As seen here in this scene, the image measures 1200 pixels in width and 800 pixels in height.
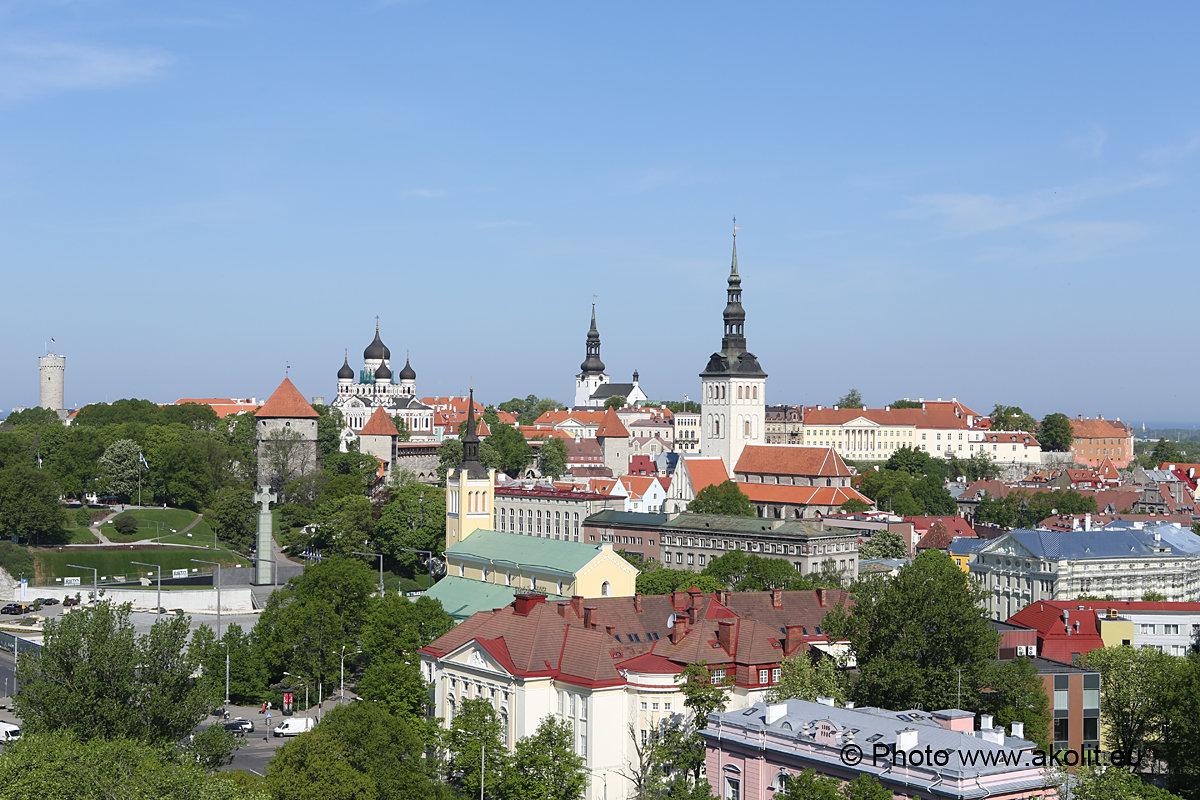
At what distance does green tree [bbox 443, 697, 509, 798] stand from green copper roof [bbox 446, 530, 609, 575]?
21.0 metres

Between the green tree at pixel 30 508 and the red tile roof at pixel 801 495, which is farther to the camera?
the red tile roof at pixel 801 495

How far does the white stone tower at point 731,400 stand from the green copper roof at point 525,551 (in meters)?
65.7

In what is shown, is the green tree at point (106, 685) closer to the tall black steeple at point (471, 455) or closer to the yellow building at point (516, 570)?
the yellow building at point (516, 570)

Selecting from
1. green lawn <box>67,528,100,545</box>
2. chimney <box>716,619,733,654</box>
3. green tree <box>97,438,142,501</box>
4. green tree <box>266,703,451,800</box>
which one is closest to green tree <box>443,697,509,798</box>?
green tree <box>266,703,451,800</box>

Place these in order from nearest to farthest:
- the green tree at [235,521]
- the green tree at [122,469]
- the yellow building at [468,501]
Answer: the yellow building at [468,501] → the green tree at [235,521] → the green tree at [122,469]

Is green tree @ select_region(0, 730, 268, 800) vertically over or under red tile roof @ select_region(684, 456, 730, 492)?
under

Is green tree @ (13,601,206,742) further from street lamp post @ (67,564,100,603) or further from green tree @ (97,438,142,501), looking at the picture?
green tree @ (97,438,142,501)

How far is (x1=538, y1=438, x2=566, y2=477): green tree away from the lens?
16773 centimetres

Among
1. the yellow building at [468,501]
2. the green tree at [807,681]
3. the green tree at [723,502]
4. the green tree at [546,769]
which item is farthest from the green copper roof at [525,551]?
the green tree at [723,502]

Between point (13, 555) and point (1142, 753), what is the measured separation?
81.1m

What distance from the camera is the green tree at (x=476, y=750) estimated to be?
52.2 m

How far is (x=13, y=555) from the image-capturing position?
108938 mm

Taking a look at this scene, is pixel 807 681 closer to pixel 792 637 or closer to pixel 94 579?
pixel 792 637

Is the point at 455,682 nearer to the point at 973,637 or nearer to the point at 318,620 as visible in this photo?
the point at 318,620
